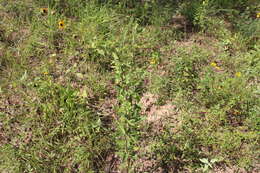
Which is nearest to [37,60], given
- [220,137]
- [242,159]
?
[220,137]

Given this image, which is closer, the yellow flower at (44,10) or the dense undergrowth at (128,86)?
the dense undergrowth at (128,86)

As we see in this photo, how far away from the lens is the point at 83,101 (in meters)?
2.50

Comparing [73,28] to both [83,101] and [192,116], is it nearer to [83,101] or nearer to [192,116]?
[83,101]

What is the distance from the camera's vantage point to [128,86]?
7.84ft

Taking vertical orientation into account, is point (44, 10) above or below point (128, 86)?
above

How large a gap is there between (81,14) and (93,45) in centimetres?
71

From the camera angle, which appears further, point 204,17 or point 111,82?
point 204,17

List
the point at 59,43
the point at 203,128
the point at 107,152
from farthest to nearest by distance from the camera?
the point at 59,43 < the point at 203,128 < the point at 107,152

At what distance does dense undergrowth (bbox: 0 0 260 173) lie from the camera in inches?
88.1

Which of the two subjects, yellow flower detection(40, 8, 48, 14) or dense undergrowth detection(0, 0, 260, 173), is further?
yellow flower detection(40, 8, 48, 14)

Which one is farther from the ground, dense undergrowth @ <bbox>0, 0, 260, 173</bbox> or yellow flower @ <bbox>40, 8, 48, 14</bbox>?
yellow flower @ <bbox>40, 8, 48, 14</bbox>

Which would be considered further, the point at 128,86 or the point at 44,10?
the point at 44,10

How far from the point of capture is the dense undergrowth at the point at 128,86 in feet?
7.34

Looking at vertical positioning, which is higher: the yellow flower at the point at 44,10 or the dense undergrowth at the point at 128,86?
the yellow flower at the point at 44,10
